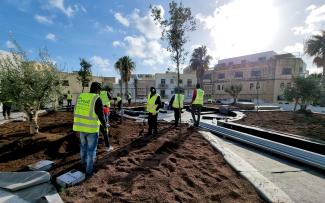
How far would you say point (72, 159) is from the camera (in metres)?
4.02

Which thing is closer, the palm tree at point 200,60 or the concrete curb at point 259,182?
the concrete curb at point 259,182

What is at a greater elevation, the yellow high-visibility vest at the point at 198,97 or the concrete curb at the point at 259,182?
the yellow high-visibility vest at the point at 198,97

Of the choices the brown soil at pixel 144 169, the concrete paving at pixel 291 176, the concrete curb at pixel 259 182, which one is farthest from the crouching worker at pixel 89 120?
the concrete paving at pixel 291 176

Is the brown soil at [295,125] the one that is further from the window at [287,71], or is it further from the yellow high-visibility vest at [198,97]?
the window at [287,71]

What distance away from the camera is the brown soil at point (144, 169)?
269 cm

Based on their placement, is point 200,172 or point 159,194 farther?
point 200,172

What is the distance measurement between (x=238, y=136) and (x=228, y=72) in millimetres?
42268

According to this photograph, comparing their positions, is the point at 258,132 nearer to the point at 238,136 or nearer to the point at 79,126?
the point at 238,136

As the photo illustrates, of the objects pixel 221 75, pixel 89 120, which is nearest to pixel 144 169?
pixel 89 120

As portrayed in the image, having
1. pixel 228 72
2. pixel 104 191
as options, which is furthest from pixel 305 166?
pixel 228 72

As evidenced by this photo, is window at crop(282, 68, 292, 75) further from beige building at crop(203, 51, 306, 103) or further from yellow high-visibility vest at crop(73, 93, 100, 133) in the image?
yellow high-visibility vest at crop(73, 93, 100, 133)

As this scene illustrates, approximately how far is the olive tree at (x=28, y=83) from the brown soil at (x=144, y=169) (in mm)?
1062

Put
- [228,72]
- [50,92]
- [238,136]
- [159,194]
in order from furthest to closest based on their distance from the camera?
1. [228,72]
2. [238,136]
3. [50,92]
4. [159,194]

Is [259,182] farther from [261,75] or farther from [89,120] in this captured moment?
[261,75]
